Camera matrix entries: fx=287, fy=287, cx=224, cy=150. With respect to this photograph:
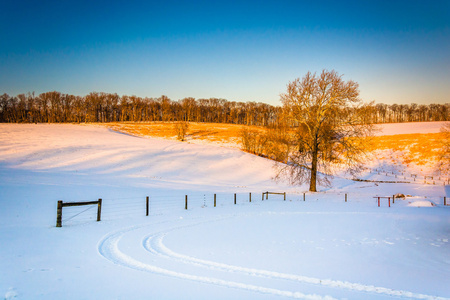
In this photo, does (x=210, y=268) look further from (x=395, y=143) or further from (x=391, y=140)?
(x=391, y=140)

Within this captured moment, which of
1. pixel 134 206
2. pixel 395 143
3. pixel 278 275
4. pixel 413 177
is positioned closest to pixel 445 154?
pixel 413 177

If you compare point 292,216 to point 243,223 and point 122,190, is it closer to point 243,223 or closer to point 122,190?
point 243,223

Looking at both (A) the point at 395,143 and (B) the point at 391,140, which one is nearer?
(A) the point at 395,143

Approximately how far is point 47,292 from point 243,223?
1051 centimetres

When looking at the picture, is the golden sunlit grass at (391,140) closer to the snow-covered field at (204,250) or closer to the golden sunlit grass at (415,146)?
the golden sunlit grass at (415,146)

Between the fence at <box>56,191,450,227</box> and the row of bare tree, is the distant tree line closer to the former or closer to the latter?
the row of bare tree

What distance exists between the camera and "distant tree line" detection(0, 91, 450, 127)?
4695 inches

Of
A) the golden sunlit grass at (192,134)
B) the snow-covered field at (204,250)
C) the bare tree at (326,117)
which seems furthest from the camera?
the golden sunlit grass at (192,134)

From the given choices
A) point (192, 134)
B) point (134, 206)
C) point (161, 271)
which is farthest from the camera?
point (192, 134)

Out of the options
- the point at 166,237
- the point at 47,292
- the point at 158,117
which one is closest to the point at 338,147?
the point at 166,237

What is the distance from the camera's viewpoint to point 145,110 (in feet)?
472

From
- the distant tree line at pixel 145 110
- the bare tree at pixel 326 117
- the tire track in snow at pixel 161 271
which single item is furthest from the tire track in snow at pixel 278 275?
the distant tree line at pixel 145 110

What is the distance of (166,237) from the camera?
A: 11.6m

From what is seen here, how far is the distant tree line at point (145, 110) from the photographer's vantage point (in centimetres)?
11925
